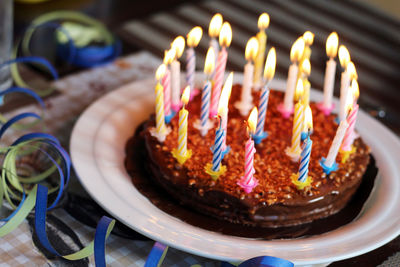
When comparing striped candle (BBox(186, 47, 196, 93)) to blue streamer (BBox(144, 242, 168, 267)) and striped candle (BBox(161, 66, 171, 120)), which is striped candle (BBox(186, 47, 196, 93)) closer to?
striped candle (BBox(161, 66, 171, 120))

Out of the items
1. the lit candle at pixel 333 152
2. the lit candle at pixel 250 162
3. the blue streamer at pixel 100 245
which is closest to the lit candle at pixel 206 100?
the lit candle at pixel 250 162

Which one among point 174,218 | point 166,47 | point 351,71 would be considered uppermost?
point 351,71

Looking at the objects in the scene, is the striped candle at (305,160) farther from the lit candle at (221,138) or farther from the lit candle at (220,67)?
the lit candle at (220,67)

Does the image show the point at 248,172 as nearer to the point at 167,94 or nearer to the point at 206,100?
the point at 206,100

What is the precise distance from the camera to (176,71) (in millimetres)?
1704

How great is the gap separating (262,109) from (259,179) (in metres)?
0.21

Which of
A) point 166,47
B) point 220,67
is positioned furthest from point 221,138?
point 166,47

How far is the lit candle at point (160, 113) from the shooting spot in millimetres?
1553

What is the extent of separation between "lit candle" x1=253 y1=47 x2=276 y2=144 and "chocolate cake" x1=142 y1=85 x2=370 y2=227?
25 millimetres

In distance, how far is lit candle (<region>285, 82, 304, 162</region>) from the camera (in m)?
1.58

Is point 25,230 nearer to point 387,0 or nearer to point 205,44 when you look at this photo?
point 205,44

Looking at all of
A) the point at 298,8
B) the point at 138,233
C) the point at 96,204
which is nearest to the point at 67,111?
the point at 96,204

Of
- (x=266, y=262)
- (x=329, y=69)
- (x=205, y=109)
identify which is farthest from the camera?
(x=329, y=69)

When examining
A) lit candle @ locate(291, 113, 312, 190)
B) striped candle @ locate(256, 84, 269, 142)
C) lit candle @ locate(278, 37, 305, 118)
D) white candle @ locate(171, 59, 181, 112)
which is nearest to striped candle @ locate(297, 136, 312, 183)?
lit candle @ locate(291, 113, 312, 190)
